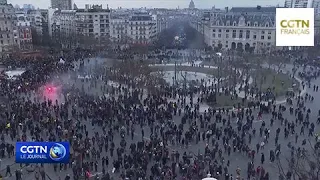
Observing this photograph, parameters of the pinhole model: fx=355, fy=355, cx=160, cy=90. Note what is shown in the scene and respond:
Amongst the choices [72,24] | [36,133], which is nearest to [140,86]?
[36,133]

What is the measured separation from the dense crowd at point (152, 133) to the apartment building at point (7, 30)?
114 ft

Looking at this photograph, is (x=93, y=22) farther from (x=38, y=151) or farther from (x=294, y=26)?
(x=38, y=151)

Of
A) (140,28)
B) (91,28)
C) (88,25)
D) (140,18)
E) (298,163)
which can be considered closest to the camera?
(298,163)

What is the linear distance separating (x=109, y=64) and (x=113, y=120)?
88.0ft

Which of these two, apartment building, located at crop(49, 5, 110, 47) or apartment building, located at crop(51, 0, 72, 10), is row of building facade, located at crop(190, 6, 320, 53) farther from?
apartment building, located at crop(51, 0, 72, 10)

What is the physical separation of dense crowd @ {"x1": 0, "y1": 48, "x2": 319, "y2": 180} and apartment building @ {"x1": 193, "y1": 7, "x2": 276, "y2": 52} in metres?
41.6

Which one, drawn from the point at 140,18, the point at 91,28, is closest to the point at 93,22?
the point at 91,28

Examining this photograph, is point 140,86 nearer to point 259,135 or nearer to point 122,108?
point 122,108

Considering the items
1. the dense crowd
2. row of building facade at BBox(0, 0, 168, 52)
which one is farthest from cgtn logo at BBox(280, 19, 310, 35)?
row of building facade at BBox(0, 0, 168, 52)

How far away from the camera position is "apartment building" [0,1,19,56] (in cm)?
6625

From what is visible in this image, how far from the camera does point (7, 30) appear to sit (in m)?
67.6

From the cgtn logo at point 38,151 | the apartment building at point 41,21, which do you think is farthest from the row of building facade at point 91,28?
the cgtn logo at point 38,151

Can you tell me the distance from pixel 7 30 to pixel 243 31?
155 ft

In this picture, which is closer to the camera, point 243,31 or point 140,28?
point 243,31
